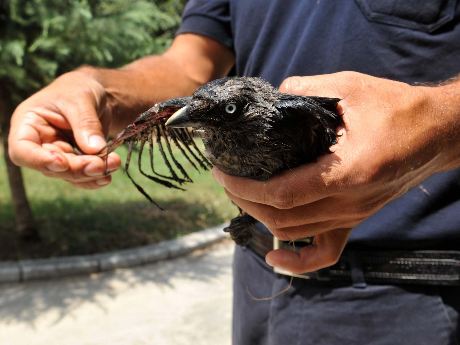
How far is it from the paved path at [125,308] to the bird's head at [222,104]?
3.98 m

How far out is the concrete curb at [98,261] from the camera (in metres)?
6.16

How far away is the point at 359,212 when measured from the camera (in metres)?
1.43

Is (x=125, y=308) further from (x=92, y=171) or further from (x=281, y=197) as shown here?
(x=281, y=197)

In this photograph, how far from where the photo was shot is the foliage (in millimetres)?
5578

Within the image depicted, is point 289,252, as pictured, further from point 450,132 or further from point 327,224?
point 450,132

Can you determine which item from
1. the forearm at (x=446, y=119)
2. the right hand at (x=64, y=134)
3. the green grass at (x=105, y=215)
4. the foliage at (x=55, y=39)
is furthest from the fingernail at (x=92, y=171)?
the green grass at (x=105, y=215)

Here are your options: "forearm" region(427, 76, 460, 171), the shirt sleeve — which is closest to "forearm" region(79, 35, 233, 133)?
the shirt sleeve

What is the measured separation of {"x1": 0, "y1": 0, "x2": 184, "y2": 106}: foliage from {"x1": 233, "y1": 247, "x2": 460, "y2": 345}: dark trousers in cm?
450

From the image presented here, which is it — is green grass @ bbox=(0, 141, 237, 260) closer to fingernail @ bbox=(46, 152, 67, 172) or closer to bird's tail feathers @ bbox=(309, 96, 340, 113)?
→ fingernail @ bbox=(46, 152, 67, 172)

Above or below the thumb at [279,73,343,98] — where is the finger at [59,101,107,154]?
below

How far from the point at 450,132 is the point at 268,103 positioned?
21.4 inches

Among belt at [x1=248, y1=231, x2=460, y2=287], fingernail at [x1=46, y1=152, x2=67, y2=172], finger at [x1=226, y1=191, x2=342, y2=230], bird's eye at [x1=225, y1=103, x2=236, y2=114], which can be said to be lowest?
belt at [x1=248, y1=231, x2=460, y2=287]

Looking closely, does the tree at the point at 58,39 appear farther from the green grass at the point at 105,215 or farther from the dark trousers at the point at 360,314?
the dark trousers at the point at 360,314

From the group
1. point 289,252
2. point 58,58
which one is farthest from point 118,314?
point 289,252
